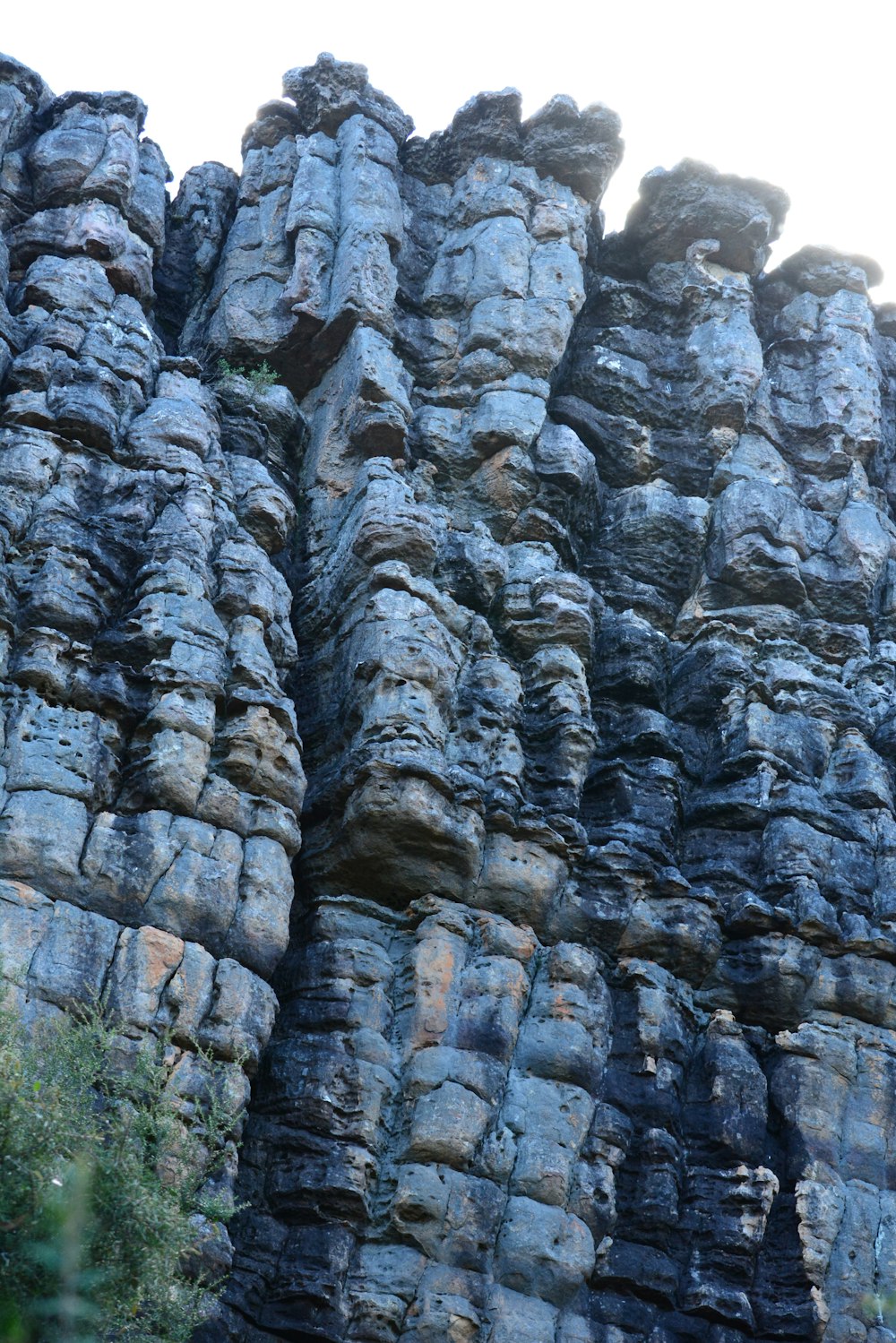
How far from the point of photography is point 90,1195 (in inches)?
584

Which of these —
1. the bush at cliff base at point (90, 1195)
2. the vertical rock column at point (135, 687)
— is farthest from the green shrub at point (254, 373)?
the bush at cliff base at point (90, 1195)

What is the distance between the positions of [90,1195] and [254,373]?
16043 mm

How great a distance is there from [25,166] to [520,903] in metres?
16.0

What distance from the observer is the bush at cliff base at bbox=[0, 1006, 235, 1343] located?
14.1 m

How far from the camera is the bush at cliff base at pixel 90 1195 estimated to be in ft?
46.4

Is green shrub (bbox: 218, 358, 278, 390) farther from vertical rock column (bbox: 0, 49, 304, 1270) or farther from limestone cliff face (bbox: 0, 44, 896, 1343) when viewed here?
vertical rock column (bbox: 0, 49, 304, 1270)

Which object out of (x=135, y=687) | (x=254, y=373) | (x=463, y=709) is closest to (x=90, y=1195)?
(x=135, y=687)

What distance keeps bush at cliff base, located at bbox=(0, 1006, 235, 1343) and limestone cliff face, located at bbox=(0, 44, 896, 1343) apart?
90 centimetres

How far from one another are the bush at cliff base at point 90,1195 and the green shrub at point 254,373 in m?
12.9

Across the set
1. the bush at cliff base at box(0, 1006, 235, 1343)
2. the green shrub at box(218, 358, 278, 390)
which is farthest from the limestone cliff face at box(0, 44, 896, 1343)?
the bush at cliff base at box(0, 1006, 235, 1343)

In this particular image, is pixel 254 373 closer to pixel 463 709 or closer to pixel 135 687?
pixel 463 709

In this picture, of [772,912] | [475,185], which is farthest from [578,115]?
[772,912]

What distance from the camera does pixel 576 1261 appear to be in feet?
62.8

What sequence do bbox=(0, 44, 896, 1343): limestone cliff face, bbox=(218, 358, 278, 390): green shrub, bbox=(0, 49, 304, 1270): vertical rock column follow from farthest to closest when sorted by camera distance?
bbox=(218, 358, 278, 390): green shrub → bbox=(0, 44, 896, 1343): limestone cliff face → bbox=(0, 49, 304, 1270): vertical rock column
